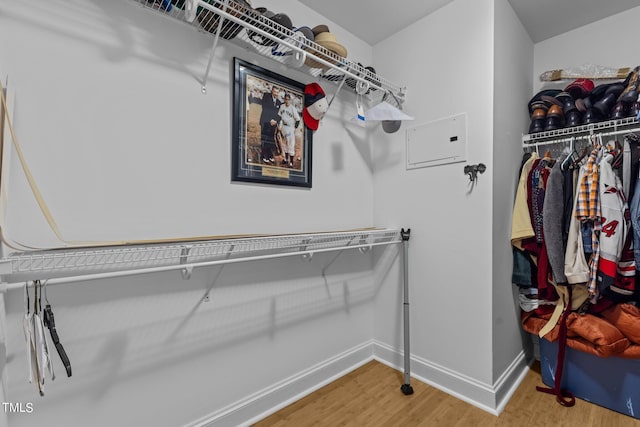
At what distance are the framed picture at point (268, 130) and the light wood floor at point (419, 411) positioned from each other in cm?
130

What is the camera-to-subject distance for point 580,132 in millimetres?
1821

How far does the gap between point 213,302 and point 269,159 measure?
31.6 inches

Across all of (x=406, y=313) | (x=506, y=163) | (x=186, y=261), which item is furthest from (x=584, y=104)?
(x=186, y=261)

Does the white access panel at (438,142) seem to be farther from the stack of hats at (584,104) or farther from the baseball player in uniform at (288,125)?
the baseball player in uniform at (288,125)

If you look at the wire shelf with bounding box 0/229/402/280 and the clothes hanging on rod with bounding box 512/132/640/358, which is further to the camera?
the clothes hanging on rod with bounding box 512/132/640/358

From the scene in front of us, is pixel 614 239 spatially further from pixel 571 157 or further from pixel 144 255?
pixel 144 255

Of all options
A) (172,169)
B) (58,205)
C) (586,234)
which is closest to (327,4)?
(172,169)

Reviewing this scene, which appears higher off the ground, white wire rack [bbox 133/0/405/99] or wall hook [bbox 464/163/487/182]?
white wire rack [bbox 133/0/405/99]

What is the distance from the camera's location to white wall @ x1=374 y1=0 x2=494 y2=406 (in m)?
1.66

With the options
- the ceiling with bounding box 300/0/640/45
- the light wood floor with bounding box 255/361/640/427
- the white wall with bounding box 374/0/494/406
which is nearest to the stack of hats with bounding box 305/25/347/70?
the ceiling with bounding box 300/0/640/45

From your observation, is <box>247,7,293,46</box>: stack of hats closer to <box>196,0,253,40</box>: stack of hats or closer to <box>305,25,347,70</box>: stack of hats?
<box>196,0,253,40</box>: stack of hats

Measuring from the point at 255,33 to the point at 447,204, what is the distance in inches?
58.0

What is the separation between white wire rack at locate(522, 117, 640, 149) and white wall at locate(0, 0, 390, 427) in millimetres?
1657

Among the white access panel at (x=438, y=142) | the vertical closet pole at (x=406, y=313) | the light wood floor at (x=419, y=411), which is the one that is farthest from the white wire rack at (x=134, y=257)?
the light wood floor at (x=419, y=411)
